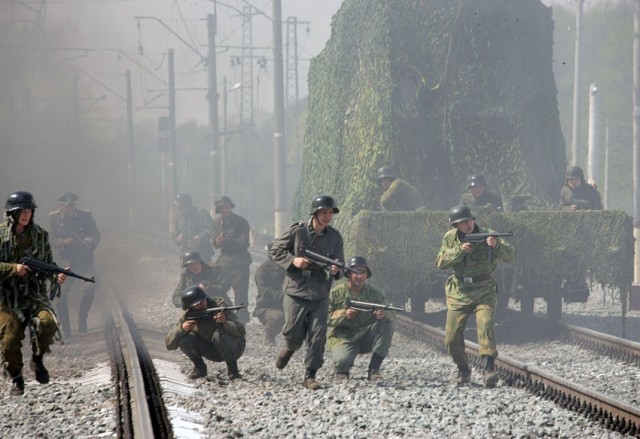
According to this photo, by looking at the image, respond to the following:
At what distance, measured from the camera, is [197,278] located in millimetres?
14094

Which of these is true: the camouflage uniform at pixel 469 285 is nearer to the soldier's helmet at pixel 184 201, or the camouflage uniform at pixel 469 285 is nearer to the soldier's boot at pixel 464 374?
the soldier's boot at pixel 464 374

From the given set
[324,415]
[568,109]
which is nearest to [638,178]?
[324,415]

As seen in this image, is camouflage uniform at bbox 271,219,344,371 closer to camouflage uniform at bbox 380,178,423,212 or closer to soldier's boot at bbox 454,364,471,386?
soldier's boot at bbox 454,364,471,386

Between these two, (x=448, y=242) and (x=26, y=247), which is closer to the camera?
(x=26, y=247)

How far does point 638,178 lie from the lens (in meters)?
19.8

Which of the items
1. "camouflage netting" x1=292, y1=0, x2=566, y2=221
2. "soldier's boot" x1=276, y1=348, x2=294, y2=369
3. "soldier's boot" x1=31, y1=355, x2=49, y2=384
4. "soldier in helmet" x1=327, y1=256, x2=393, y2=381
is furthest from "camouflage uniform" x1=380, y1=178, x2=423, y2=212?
"soldier's boot" x1=31, y1=355, x2=49, y2=384

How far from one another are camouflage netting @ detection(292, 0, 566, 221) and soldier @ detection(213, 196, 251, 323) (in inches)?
70.2

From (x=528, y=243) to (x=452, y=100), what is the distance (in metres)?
3.73

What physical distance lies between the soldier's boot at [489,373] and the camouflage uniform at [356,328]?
92cm

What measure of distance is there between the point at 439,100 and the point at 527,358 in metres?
5.85

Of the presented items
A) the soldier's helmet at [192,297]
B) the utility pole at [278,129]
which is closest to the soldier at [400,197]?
the soldier's helmet at [192,297]

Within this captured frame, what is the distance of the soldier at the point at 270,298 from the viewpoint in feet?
46.0

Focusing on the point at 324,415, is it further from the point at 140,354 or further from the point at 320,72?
the point at 320,72

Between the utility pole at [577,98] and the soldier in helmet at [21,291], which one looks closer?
the soldier in helmet at [21,291]
